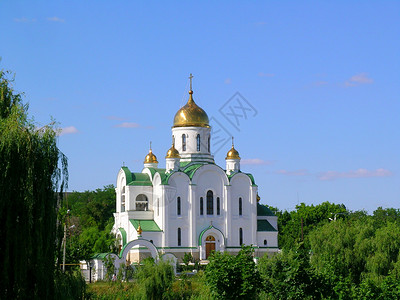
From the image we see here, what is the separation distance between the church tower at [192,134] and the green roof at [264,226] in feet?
18.2

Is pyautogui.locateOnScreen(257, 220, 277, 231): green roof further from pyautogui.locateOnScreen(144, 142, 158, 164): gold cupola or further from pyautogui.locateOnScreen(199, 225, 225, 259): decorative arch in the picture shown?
pyautogui.locateOnScreen(144, 142, 158, 164): gold cupola

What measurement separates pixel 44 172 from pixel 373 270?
2008 centimetres

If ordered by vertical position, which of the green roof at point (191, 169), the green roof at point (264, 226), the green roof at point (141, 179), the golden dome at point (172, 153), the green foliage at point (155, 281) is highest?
the golden dome at point (172, 153)

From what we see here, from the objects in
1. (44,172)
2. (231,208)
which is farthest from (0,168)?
(231,208)

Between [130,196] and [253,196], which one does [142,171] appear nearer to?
[130,196]

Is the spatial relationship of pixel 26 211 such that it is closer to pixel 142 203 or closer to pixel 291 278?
pixel 291 278

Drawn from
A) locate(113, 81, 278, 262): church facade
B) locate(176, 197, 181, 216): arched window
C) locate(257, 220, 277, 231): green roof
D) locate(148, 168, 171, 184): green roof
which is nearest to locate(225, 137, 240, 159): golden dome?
locate(113, 81, 278, 262): church facade

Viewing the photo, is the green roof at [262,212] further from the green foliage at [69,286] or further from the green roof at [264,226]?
the green foliage at [69,286]

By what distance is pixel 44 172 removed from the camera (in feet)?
60.1

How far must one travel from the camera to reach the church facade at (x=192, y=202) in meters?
46.6

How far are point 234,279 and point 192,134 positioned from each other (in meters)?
25.8

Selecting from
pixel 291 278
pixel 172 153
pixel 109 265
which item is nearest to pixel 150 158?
pixel 172 153

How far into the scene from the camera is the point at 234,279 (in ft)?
81.6

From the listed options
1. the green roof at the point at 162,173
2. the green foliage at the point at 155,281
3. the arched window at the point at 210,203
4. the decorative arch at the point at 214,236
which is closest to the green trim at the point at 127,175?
the green roof at the point at 162,173
